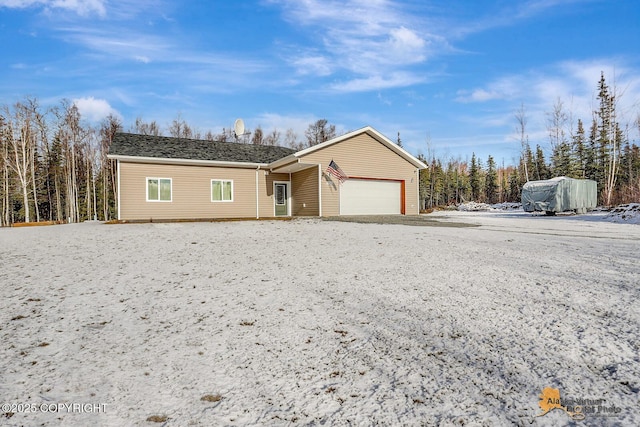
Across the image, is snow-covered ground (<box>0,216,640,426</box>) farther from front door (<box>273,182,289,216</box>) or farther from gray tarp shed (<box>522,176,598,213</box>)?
gray tarp shed (<box>522,176,598,213</box>)

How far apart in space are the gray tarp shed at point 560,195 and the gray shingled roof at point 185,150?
1668 centimetres

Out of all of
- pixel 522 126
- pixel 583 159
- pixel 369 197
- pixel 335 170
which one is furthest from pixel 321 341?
pixel 583 159

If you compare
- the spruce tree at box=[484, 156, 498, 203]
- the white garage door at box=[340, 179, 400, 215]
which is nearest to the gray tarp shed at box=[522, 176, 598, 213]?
the white garage door at box=[340, 179, 400, 215]

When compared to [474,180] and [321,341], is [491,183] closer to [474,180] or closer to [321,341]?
[474,180]

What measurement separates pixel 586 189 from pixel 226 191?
2321 centimetres

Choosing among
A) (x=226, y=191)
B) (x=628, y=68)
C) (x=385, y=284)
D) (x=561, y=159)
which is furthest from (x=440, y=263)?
(x=561, y=159)

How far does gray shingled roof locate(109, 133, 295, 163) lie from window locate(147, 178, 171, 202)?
118 centimetres

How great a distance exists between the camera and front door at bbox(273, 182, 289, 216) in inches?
720

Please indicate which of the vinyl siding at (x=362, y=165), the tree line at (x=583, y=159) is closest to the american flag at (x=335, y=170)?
the vinyl siding at (x=362, y=165)

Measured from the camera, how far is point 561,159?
37.7 m

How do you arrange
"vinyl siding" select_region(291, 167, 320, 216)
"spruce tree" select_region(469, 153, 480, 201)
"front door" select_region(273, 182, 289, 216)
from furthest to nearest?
"spruce tree" select_region(469, 153, 480, 201)
"front door" select_region(273, 182, 289, 216)
"vinyl siding" select_region(291, 167, 320, 216)

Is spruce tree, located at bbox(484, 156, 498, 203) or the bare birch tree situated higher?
the bare birch tree

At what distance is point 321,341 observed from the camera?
243 centimetres

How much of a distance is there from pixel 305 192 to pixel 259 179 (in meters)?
2.81
